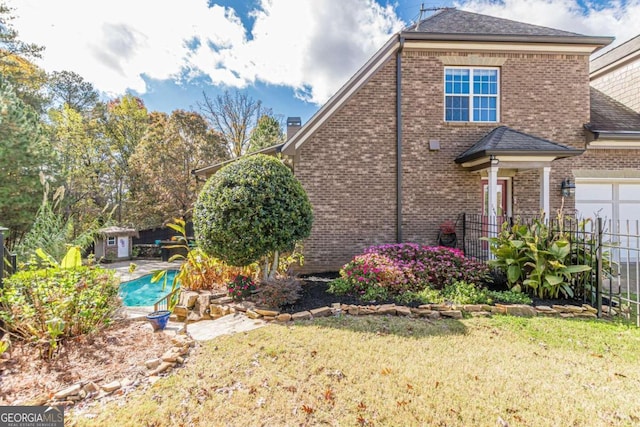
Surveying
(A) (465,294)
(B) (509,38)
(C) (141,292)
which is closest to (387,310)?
(A) (465,294)

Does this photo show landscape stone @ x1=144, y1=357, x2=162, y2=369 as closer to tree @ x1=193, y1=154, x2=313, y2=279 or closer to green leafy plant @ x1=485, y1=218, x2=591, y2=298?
tree @ x1=193, y1=154, x2=313, y2=279

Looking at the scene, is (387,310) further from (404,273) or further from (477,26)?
(477,26)

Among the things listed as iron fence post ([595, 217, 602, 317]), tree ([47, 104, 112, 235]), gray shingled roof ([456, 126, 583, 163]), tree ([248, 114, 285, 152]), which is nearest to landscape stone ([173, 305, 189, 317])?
iron fence post ([595, 217, 602, 317])

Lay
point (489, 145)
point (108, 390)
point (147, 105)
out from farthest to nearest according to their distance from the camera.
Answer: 1. point (147, 105)
2. point (489, 145)
3. point (108, 390)

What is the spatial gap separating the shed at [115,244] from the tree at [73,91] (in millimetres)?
13935

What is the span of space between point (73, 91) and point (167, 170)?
1436 cm

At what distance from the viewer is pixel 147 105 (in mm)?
27969

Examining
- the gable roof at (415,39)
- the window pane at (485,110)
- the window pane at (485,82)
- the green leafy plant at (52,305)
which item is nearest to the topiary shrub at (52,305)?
the green leafy plant at (52,305)

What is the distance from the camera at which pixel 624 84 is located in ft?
31.3

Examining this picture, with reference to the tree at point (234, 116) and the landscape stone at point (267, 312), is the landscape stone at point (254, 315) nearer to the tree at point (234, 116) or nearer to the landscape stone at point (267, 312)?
the landscape stone at point (267, 312)

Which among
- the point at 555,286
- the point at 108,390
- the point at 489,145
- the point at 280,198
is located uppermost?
the point at 489,145

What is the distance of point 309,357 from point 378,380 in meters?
0.83

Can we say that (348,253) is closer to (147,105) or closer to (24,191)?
(24,191)

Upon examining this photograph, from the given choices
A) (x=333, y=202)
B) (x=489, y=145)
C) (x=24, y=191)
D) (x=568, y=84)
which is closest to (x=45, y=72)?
(x=24, y=191)
